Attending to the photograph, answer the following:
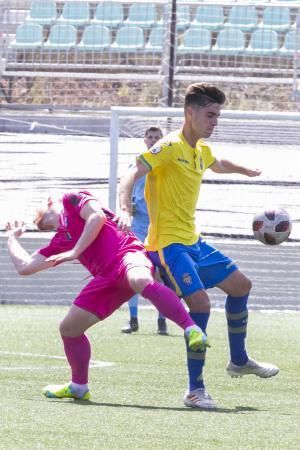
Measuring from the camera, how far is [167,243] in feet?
25.5

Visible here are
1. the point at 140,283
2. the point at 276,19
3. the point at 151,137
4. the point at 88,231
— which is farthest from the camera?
the point at 276,19

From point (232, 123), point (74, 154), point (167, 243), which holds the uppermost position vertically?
point (167, 243)

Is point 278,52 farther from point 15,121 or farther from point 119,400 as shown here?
point 119,400

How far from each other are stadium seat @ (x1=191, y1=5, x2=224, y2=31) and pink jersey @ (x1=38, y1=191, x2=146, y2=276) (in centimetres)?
1347

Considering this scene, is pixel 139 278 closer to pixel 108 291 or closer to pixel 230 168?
pixel 108 291

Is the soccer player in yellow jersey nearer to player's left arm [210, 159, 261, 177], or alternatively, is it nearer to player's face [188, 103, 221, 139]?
player's face [188, 103, 221, 139]

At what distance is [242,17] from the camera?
2112 centimetres

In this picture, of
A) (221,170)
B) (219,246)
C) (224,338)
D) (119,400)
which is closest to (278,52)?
(219,246)

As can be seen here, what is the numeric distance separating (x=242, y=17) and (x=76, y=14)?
289 centimetres

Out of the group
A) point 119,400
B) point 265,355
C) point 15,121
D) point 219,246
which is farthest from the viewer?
point 15,121

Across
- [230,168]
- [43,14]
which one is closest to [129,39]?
[43,14]

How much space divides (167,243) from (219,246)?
24.1ft

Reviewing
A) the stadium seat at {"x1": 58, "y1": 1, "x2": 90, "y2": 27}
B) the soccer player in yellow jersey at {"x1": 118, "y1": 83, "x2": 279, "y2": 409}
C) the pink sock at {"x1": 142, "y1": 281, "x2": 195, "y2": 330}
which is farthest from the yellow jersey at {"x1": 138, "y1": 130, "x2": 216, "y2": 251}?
the stadium seat at {"x1": 58, "y1": 1, "x2": 90, "y2": 27}

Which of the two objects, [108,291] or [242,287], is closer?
[108,291]
